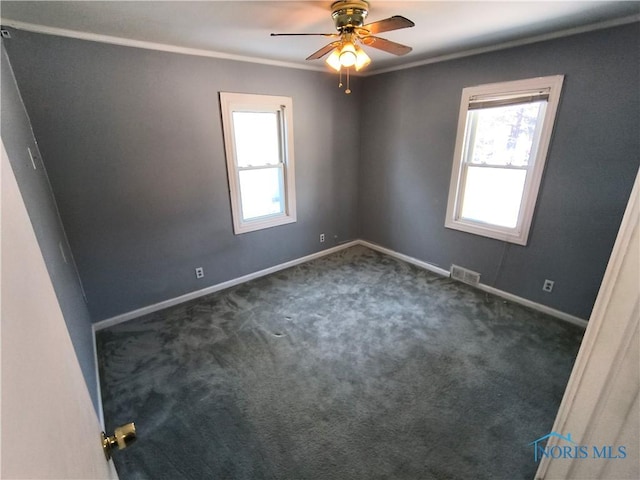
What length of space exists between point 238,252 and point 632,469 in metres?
3.27

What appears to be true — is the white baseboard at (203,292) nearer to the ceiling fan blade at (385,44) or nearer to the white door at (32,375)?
the white door at (32,375)

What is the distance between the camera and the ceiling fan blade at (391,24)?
1544 mm

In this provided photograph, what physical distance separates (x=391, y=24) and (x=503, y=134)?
1.95 meters

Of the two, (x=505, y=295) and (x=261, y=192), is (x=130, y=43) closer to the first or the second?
(x=261, y=192)

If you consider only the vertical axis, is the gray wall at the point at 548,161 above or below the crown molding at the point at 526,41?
below

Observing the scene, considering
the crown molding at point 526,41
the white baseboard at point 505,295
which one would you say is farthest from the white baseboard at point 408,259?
the crown molding at point 526,41

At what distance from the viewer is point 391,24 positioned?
1633 millimetres

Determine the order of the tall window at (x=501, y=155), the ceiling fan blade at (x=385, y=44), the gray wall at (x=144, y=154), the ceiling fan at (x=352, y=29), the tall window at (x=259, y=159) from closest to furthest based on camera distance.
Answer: the ceiling fan at (x=352, y=29) < the ceiling fan blade at (x=385, y=44) < the gray wall at (x=144, y=154) < the tall window at (x=501, y=155) < the tall window at (x=259, y=159)

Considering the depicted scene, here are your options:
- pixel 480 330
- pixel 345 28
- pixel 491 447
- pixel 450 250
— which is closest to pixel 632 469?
pixel 491 447

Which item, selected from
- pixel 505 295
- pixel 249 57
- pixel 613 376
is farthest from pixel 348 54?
pixel 505 295

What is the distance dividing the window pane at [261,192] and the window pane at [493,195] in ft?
7.14

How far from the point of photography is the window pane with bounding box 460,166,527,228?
2973 mm

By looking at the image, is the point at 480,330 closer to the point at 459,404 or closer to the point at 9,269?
the point at 459,404

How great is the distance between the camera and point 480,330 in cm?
265
